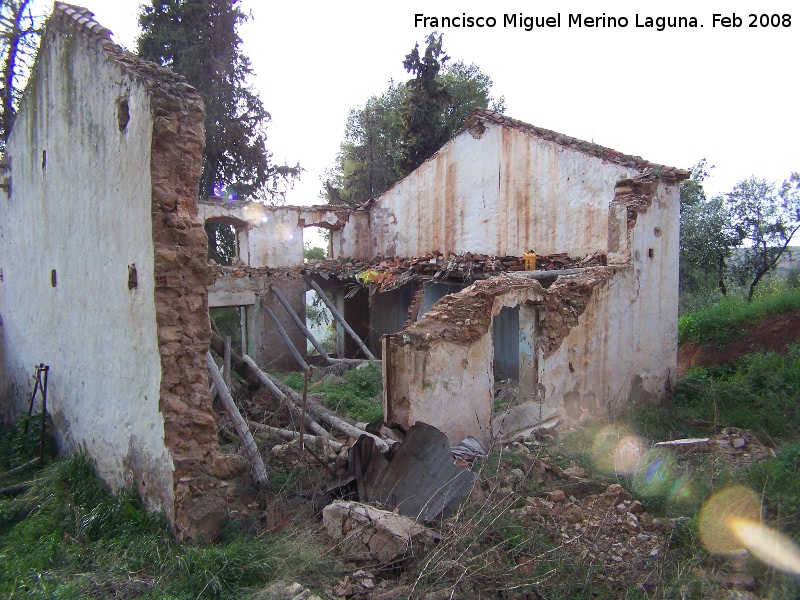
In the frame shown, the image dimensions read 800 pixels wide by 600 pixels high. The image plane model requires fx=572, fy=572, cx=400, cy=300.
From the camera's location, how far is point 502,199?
14742mm

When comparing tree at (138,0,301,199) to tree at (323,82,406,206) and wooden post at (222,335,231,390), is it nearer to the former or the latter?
tree at (323,82,406,206)

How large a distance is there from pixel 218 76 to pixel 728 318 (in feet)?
59.4

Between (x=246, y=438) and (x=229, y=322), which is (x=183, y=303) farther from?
(x=229, y=322)

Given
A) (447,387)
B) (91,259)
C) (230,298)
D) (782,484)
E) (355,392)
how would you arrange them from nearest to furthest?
(782,484) < (91,259) < (447,387) < (355,392) < (230,298)

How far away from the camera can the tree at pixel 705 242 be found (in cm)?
1898

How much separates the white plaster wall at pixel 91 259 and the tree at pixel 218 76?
1114cm

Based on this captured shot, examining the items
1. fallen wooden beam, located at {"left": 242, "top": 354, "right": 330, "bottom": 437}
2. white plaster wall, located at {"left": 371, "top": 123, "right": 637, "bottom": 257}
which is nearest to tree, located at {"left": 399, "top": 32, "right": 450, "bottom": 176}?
white plaster wall, located at {"left": 371, "top": 123, "right": 637, "bottom": 257}

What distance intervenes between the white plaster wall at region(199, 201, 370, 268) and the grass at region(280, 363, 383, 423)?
588cm

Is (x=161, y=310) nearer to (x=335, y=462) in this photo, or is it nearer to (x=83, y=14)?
(x=335, y=462)

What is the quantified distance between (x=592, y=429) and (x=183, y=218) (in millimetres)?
6528

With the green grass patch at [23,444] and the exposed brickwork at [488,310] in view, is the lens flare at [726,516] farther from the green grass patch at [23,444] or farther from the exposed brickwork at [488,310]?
the green grass patch at [23,444]

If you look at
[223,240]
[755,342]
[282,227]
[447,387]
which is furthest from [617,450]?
[223,240]

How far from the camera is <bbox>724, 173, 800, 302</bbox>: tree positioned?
18.5 meters

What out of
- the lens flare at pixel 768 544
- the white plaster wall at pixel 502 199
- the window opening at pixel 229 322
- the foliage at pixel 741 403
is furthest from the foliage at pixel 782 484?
the window opening at pixel 229 322
